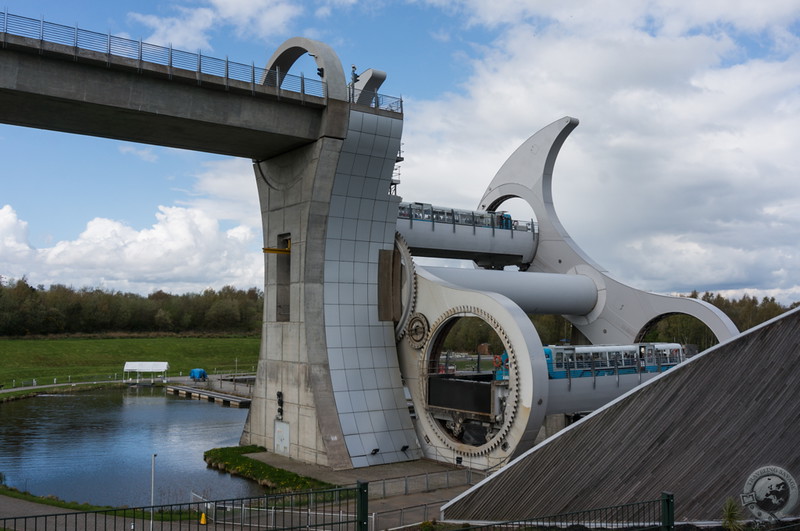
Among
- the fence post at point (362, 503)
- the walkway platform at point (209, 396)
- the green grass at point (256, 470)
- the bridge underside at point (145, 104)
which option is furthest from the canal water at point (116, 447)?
the bridge underside at point (145, 104)

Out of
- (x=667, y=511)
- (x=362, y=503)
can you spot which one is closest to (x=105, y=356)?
(x=362, y=503)

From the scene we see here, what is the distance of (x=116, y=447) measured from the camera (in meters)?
37.6

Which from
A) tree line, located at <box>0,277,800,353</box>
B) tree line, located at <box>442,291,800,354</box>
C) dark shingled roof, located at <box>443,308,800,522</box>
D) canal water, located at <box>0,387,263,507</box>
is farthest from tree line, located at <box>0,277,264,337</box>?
dark shingled roof, located at <box>443,308,800,522</box>

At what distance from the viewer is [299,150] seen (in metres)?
32.4

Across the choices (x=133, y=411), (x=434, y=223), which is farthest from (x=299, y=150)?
(x=133, y=411)

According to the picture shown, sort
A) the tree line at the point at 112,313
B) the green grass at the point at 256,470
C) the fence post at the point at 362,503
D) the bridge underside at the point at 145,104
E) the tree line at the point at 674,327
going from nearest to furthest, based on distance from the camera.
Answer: the fence post at the point at 362,503 < the bridge underside at the point at 145,104 < the green grass at the point at 256,470 < the tree line at the point at 674,327 < the tree line at the point at 112,313

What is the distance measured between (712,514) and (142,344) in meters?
94.2

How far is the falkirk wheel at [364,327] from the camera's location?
29.5m

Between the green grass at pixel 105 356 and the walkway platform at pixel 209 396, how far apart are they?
13063mm

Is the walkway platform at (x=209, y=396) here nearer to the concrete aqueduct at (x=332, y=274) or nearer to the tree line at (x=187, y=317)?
the concrete aqueduct at (x=332, y=274)

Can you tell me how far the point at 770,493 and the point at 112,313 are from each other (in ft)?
370

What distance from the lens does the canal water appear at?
92.4 ft

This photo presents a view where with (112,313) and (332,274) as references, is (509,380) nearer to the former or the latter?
(332,274)

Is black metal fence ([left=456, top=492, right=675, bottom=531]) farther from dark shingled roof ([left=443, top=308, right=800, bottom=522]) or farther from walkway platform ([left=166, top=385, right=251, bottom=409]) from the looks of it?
walkway platform ([left=166, top=385, right=251, bottom=409])
